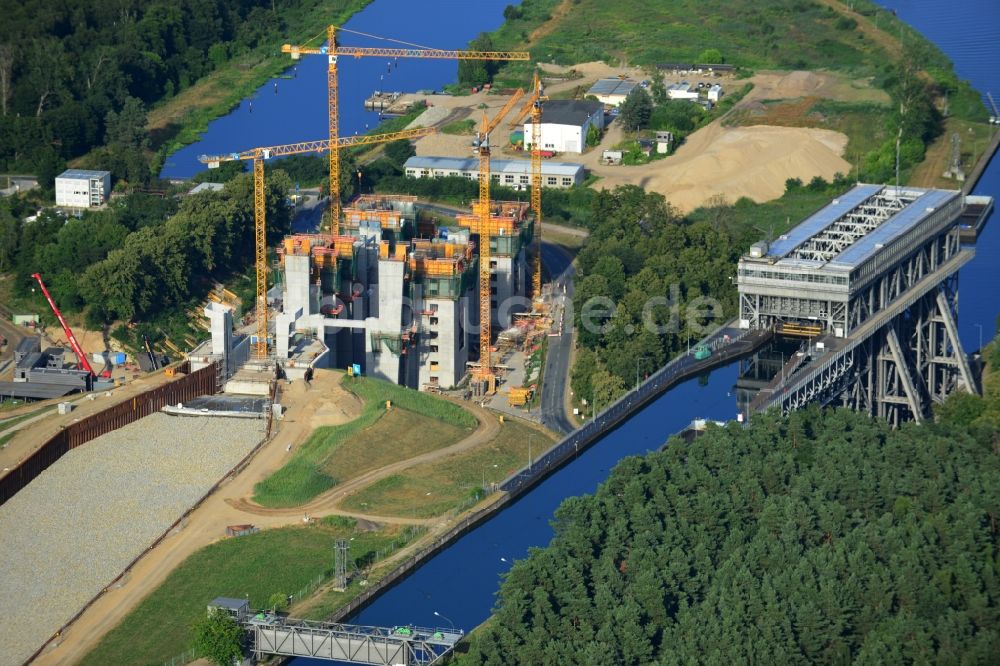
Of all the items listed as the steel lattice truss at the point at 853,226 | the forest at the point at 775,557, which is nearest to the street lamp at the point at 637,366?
the steel lattice truss at the point at 853,226

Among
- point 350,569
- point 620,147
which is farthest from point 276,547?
point 620,147

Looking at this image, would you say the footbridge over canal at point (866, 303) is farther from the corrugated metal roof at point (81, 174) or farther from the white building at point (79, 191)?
the corrugated metal roof at point (81, 174)

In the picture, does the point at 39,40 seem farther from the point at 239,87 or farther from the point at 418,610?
the point at 418,610

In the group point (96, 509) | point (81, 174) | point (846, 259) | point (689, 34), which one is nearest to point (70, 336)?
point (81, 174)

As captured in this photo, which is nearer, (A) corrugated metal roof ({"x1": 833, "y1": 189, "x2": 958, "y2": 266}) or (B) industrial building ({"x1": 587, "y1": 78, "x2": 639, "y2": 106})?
(A) corrugated metal roof ({"x1": 833, "y1": 189, "x2": 958, "y2": 266})

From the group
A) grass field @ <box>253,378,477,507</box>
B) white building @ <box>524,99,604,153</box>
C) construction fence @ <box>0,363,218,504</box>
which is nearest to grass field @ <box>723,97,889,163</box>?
white building @ <box>524,99,604,153</box>

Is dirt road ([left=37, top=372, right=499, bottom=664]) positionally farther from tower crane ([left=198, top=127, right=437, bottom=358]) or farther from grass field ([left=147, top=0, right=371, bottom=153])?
grass field ([left=147, top=0, right=371, bottom=153])
